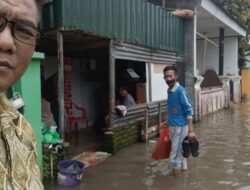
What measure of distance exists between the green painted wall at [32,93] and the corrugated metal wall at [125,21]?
3.83 feet

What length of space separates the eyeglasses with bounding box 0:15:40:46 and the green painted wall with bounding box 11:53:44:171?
397 centimetres

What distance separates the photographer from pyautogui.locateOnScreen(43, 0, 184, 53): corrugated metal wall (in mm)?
6496

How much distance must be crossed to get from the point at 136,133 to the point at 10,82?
828 cm

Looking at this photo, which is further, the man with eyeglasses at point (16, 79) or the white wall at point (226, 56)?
the white wall at point (226, 56)

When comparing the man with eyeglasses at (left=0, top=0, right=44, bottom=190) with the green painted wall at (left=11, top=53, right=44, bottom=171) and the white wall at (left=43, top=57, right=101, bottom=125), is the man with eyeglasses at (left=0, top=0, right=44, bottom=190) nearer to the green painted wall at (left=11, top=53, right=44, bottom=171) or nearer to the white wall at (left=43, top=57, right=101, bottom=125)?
the green painted wall at (left=11, top=53, right=44, bottom=171)

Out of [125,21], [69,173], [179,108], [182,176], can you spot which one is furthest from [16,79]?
[125,21]

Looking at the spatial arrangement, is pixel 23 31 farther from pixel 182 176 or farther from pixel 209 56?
pixel 209 56

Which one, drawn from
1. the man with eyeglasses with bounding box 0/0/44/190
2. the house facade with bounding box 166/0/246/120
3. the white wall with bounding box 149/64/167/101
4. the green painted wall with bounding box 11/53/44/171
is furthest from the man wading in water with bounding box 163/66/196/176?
the house facade with bounding box 166/0/246/120

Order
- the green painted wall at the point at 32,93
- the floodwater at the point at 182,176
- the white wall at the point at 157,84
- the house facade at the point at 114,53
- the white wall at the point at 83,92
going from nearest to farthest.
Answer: the green painted wall at the point at 32,93 < the floodwater at the point at 182,176 < the house facade at the point at 114,53 < the white wall at the point at 157,84 < the white wall at the point at 83,92

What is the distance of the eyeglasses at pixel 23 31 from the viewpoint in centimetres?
104

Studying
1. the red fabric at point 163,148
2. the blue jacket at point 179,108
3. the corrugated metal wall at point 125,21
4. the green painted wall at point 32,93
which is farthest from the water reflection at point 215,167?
the corrugated metal wall at point 125,21

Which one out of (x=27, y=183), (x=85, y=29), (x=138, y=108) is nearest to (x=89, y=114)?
(x=138, y=108)

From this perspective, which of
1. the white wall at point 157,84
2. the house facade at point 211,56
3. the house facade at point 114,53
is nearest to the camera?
the house facade at point 114,53

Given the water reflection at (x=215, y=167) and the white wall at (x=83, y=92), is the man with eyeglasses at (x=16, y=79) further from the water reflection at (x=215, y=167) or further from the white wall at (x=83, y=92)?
the white wall at (x=83, y=92)
